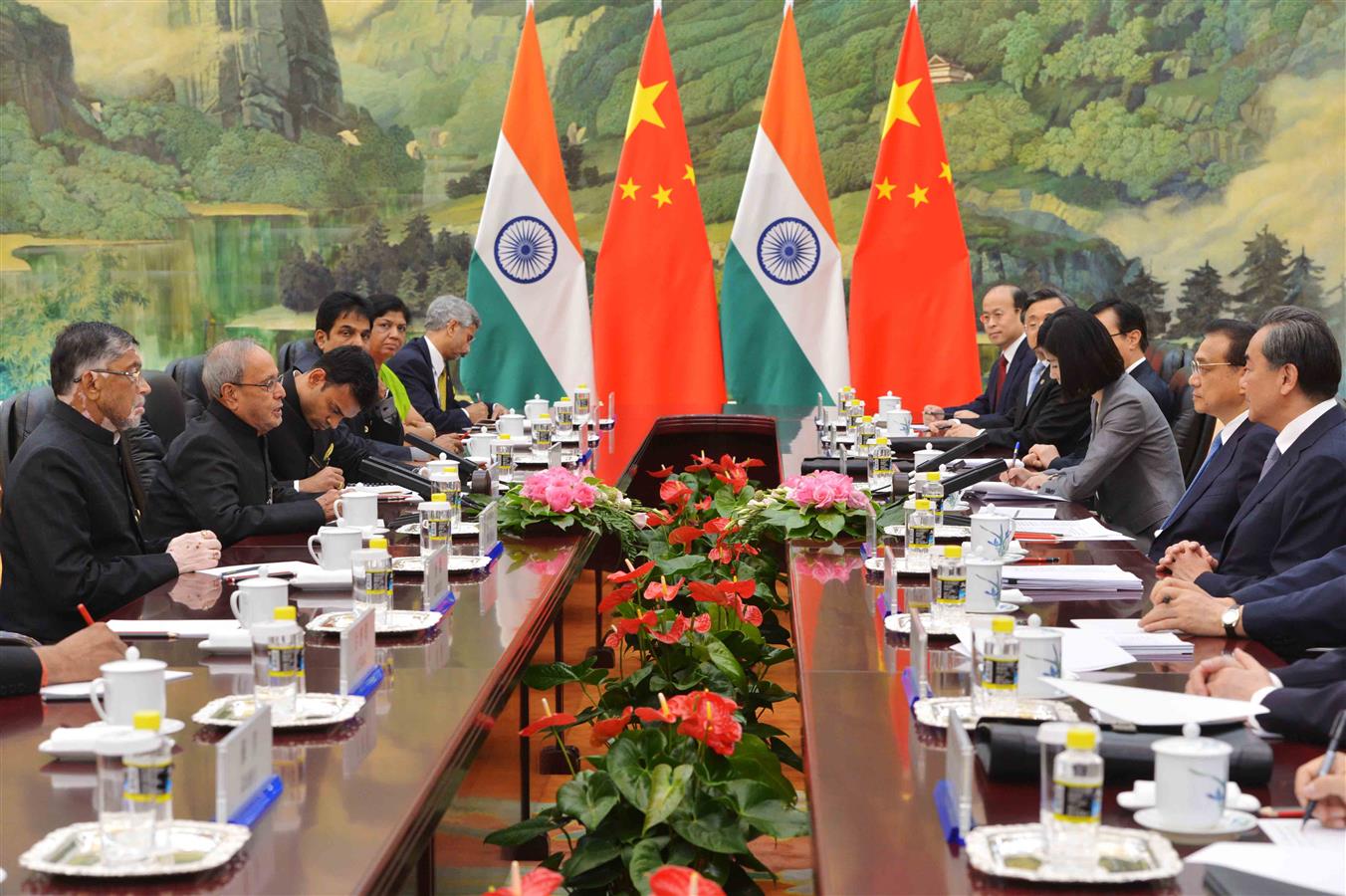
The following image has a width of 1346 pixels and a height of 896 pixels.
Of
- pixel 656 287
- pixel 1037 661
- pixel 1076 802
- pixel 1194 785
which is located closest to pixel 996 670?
pixel 1037 661

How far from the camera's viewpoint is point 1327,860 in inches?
55.6

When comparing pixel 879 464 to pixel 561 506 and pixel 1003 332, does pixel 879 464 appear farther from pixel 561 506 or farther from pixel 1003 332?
pixel 1003 332

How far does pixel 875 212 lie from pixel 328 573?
5559 mm

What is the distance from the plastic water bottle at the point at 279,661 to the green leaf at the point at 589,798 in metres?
0.53

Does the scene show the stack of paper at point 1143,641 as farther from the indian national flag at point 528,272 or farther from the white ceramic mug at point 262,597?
the indian national flag at point 528,272

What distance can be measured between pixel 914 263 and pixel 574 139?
259 centimetres

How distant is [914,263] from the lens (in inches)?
312

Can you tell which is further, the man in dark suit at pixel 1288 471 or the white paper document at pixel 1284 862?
the man in dark suit at pixel 1288 471

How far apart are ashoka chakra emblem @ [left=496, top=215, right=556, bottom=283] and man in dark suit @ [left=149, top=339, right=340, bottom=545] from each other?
4086 millimetres

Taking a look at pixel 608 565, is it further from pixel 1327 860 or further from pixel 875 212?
pixel 875 212

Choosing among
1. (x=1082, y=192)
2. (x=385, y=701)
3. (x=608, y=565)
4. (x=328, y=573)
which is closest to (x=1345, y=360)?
(x=1082, y=192)

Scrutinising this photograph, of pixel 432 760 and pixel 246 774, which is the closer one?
pixel 246 774

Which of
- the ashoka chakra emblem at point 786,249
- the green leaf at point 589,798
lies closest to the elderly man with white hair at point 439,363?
the ashoka chakra emblem at point 786,249

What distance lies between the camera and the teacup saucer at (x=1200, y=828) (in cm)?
152
